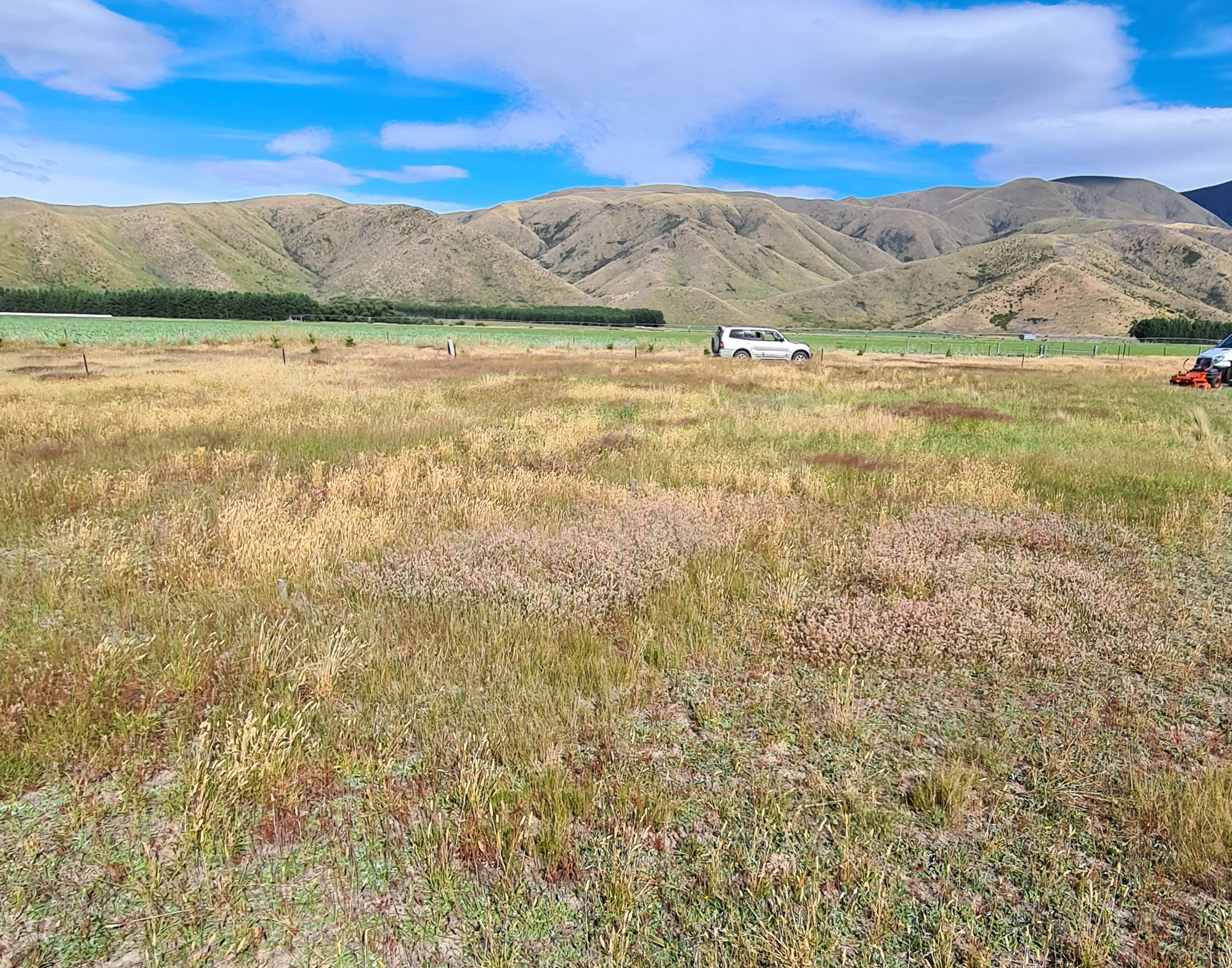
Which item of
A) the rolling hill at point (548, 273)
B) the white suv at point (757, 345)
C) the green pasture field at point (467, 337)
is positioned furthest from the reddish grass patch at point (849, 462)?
the rolling hill at point (548, 273)

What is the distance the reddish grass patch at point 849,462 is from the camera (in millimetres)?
10609

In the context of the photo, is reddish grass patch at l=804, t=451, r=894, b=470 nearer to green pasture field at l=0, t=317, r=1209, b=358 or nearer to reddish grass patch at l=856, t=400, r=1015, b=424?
reddish grass patch at l=856, t=400, r=1015, b=424

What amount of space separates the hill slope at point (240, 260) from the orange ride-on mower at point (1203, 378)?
153 m

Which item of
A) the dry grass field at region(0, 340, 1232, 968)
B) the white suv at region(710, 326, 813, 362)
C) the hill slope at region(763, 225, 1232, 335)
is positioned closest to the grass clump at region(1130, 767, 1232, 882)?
the dry grass field at region(0, 340, 1232, 968)

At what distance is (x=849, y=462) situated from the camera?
11.0 metres

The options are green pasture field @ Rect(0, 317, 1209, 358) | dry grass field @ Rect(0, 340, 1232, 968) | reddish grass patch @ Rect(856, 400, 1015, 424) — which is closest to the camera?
dry grass field @ Rect(0, 340, 1232, 968)

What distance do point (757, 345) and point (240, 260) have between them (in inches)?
7384

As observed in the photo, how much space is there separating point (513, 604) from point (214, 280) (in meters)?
190

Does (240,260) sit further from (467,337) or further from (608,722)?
(608,722)

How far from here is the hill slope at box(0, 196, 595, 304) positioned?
143 metres

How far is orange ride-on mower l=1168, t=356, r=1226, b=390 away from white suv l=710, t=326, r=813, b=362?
1666 cm

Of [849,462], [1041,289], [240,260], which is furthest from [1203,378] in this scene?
[240,260]

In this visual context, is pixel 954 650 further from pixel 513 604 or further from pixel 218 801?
pixel 218 801

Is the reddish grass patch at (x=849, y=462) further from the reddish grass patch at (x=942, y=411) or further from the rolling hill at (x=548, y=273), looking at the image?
the rolling hill at (x=548, y=273)
